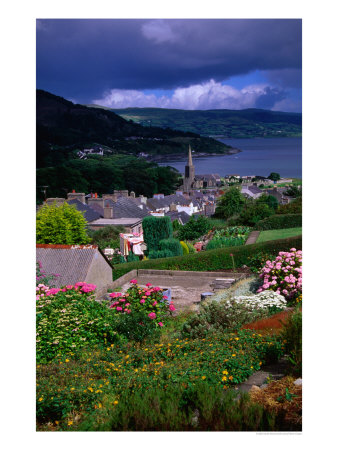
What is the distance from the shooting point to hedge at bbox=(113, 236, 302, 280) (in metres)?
9.19

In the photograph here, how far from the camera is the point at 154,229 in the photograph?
9.00 metres

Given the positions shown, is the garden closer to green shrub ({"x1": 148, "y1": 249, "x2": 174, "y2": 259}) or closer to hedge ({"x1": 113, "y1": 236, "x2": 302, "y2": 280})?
green shrub ({"x1": 148, "y1": 249, "x2": 174, "y2": 259})

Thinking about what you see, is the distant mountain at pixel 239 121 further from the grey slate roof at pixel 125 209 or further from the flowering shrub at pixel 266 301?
the grey slate roof at pixel 125 209

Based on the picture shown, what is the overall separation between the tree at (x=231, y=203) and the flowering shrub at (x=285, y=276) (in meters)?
14.4

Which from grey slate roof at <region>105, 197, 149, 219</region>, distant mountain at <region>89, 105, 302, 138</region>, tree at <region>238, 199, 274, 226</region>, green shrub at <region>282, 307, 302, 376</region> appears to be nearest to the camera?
green shrub at <region>282, 307, 302, 376</region>

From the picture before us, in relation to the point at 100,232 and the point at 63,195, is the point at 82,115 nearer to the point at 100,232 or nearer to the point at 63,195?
the point at 100,232

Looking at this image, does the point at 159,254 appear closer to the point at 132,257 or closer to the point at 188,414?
the point at 132,257

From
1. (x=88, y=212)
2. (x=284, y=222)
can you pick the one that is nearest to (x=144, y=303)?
(x=284, y=222)

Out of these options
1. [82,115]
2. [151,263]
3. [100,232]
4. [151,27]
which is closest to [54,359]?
[151,27]

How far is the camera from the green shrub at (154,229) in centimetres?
850

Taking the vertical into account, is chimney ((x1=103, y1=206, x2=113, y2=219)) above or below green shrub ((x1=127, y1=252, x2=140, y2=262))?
above

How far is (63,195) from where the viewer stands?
67.5 ft

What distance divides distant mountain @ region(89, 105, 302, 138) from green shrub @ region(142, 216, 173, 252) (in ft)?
6.14

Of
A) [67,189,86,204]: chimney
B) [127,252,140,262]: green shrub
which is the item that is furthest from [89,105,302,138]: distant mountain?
[67,189,86,204]: chimney
